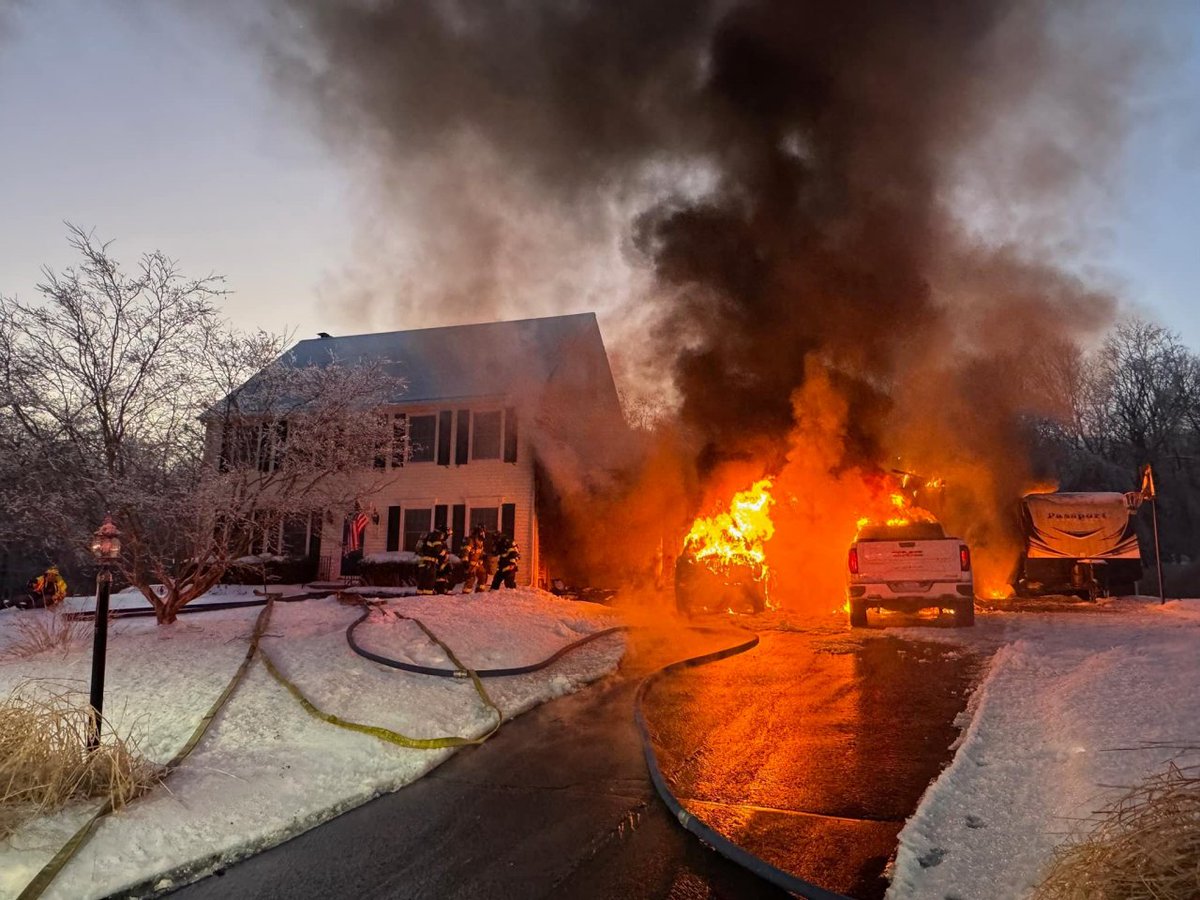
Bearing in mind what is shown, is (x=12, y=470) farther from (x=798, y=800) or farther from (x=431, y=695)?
(x=798, y=800)

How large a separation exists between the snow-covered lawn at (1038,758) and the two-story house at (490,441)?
12427 mm

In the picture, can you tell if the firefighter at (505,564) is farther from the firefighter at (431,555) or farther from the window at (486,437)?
the window at (486,437)

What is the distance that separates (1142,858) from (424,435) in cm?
1834

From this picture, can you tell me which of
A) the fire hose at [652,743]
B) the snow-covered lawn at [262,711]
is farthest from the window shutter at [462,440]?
the fire hose at [652,743]

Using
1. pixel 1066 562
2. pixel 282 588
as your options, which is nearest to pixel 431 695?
pixel 282 588

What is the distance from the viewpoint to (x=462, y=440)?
19.1 m

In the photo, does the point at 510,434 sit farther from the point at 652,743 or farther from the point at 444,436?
the point at 652,743

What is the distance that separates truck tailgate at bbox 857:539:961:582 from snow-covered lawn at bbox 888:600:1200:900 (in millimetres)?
3204

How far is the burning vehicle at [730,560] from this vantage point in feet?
42.5

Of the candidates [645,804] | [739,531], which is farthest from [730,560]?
[645,804]

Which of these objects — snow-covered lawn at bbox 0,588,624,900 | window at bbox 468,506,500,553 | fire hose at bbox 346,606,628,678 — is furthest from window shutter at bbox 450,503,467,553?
fire hose at bbox 346,606,628,678

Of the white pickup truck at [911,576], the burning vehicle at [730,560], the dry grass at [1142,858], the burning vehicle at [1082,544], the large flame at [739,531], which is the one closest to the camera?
the dry grass at [1142,858]

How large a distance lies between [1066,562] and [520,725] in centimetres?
1568

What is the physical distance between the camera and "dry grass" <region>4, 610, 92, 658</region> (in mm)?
6781
